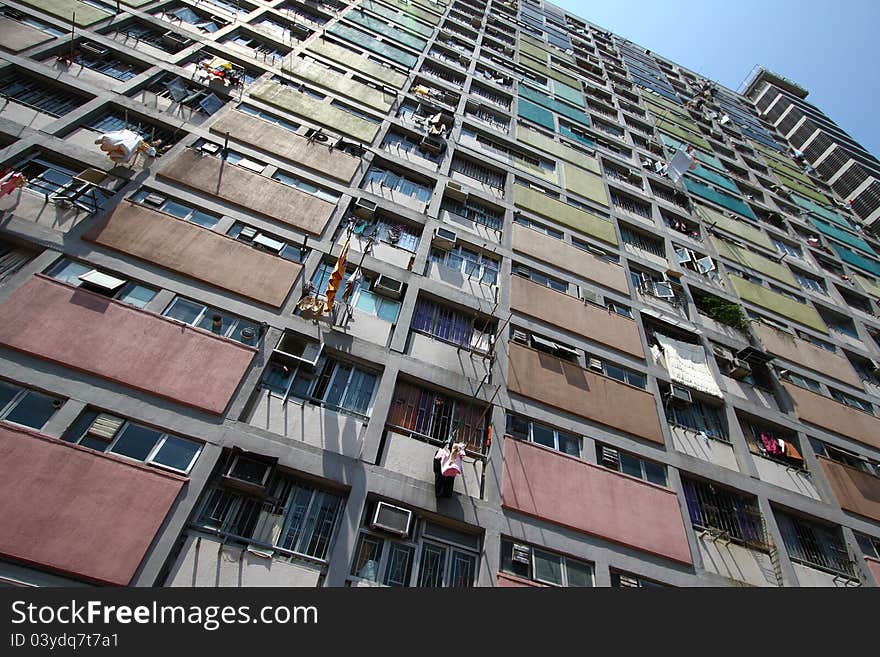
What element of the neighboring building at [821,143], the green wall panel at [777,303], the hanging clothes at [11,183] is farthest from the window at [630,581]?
the neighboring building at [821,143]

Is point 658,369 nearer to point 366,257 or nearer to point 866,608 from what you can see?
point 866,608

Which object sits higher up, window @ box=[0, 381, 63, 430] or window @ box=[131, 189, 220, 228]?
window @ box=[131, 189, 220, 228]

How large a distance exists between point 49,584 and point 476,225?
15.7 metres

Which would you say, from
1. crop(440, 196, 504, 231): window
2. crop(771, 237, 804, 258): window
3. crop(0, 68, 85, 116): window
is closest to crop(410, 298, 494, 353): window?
crop(440, 196, 504, 231): window

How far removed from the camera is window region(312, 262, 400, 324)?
13.8 meters

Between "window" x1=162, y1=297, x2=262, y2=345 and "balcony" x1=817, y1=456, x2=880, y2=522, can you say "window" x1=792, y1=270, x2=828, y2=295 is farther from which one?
"window" x1=162, y1=297, x2=262, y2=345

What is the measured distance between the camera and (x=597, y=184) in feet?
80.1

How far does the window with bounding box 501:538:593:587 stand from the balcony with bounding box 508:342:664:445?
4.17 metres

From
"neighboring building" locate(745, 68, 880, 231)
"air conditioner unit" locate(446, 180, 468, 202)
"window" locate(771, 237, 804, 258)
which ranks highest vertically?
"neighboring building" locate(745, 68, 880, 231)

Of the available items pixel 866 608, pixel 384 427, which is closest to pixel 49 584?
pixel 384 427

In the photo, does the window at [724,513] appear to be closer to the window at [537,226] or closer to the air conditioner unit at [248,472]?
the window at [537,226]

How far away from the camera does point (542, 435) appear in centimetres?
1333

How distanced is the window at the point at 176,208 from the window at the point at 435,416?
24.2 ft

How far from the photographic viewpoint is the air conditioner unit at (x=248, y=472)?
947cm
